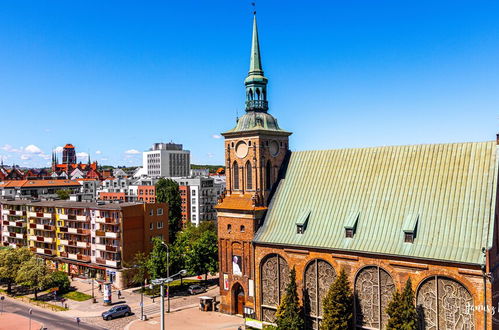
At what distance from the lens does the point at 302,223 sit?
176ft

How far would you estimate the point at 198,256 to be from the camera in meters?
74.4

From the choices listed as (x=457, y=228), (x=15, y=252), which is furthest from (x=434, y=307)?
(x=15, y=252)

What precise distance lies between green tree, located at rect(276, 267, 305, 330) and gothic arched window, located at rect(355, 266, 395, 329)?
21.3 feet

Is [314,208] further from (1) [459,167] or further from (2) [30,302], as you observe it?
(2) [30,302]

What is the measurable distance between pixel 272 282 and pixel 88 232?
45.2 meters

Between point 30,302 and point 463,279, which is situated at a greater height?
point 463,279

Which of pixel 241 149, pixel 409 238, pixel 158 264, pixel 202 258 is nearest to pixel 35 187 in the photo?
pixel 158 264

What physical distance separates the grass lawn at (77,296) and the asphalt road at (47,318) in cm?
601

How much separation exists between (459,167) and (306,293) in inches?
883

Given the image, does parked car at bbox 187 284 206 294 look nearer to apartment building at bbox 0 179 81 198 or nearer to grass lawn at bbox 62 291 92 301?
grass lawn at bbox 62 291 92 301

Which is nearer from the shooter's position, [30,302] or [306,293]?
[306,293]

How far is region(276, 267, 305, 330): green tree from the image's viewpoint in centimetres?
4916

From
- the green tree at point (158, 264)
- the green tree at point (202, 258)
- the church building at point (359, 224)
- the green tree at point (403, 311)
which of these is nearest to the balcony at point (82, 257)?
the green tree at point (158, 264)

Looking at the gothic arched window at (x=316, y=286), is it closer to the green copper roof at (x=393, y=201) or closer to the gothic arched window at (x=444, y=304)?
the green copper roof at (x=393, y=201)
